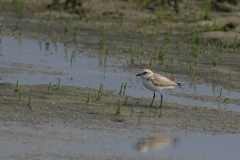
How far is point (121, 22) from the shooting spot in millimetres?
19469

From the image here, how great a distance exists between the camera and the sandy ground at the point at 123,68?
9.00m

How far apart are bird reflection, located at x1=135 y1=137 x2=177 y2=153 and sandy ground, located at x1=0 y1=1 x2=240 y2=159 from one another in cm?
36

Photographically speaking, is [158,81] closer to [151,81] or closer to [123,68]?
[151,81]

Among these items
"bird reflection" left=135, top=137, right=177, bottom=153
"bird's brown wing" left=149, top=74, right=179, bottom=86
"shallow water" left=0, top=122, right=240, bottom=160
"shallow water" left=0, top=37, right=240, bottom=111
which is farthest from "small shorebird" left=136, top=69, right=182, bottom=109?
"bird reflection" left=135, top=137, right=177, bottom=153

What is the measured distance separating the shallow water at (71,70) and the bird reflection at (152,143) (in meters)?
2.80

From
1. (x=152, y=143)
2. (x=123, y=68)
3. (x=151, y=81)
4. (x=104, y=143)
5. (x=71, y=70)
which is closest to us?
(x=104, y=143)

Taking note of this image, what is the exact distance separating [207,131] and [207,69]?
5.55m

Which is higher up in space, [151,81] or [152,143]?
[151,81]

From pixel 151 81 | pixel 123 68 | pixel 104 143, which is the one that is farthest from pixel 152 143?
pixel 123 68

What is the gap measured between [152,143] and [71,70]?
5752 mm

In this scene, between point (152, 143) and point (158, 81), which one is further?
point (158, 81)

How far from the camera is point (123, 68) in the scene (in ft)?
45.8

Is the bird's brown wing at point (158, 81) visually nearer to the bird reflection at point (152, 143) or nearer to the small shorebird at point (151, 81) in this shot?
the small shorebird at point (151, 81)

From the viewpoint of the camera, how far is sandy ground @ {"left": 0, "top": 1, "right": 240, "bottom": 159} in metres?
9.00
